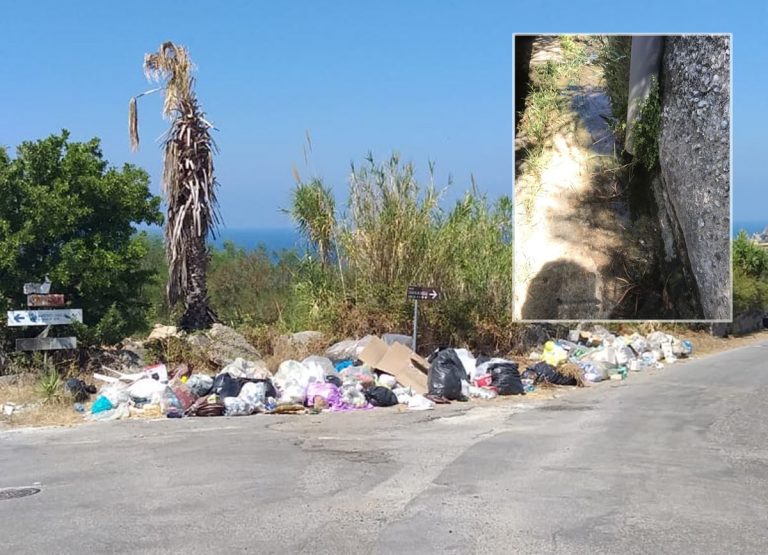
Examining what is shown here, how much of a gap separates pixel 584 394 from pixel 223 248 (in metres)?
12.6

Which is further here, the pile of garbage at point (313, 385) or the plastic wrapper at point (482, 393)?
the plastic wrapper at point (482, 393)

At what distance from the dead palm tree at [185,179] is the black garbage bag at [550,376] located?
587cm

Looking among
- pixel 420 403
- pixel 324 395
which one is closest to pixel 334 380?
pixel 324 395

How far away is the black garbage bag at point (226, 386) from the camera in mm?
11227

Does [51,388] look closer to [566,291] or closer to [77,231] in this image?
[77,231]

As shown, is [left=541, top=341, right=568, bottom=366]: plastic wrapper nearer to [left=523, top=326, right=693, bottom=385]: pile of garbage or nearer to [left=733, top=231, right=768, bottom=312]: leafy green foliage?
[left=523, top=326, right=693, bottom=385]: pile of garbage

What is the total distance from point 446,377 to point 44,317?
19.7 ft

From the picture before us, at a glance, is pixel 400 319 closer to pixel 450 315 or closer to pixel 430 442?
pixel 450 315

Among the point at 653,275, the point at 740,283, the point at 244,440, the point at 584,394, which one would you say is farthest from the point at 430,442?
the point at 740,283

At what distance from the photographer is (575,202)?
8133 mm

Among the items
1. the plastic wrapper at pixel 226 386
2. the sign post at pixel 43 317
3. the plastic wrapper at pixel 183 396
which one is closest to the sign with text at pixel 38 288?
the sign post at pixel 43 317

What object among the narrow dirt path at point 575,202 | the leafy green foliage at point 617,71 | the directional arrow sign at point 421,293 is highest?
the leafy green foliage at point 617,71

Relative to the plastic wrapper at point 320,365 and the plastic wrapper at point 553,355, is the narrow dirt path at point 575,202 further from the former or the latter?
the plastic wrapper at point 553,355

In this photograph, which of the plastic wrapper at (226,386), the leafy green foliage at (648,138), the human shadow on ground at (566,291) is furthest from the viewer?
the plastic wrapper at (226,386)
